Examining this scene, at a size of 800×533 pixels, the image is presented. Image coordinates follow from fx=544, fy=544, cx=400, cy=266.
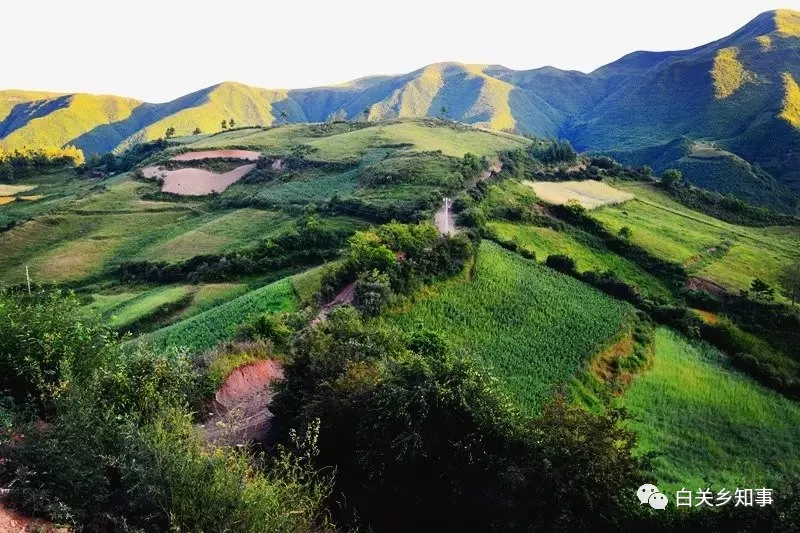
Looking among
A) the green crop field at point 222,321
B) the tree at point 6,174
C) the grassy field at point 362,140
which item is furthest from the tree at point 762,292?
the tree at point 6,174

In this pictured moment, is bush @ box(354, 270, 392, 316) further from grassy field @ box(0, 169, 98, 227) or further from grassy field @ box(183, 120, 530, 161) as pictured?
grassy field @ box(0, 169, 98, 227)

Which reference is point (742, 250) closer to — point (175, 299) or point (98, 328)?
point (175, 299)

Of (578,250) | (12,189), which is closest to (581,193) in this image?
(578,250)

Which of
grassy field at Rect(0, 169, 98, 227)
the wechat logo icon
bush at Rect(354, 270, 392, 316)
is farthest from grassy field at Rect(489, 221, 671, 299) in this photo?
grassy field at Rect(0, 169, 98, 227)

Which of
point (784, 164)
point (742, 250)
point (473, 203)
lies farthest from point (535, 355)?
point (784, 164)

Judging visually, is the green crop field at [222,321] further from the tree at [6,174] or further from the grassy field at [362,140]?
the tree at [6,174]

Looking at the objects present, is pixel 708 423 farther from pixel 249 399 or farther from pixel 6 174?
pixel 6 174

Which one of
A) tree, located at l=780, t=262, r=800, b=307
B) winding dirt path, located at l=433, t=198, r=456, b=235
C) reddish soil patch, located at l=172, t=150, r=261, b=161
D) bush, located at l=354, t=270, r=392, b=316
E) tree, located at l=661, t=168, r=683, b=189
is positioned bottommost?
tree, located at l=780, t=262, r=800, b=307
